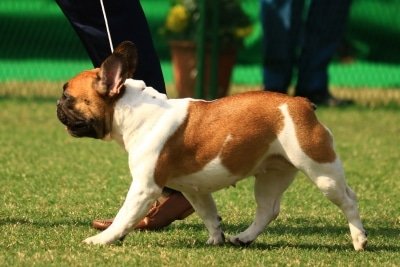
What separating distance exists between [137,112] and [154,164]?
25 cm

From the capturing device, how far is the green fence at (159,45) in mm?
13555

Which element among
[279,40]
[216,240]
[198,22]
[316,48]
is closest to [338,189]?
[216,240]

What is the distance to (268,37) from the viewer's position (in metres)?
11.5

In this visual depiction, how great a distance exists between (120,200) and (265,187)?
1.41m

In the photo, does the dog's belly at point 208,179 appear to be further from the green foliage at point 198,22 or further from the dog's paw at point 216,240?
the green foliage at point 198,22

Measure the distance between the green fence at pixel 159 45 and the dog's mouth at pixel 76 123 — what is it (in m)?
8.18

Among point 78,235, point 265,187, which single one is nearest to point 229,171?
point 265,187

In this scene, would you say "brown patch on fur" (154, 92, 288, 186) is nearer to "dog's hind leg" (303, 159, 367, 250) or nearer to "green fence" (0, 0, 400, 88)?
"dog's hind leg" (303, 159, 367, 250)

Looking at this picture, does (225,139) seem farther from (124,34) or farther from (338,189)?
(124,34)

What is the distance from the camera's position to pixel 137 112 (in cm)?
512

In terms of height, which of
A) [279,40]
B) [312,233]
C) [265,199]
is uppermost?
[265,199]

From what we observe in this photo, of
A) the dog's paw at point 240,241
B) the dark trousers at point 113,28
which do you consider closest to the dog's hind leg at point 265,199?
the dog's paw at point 240,241

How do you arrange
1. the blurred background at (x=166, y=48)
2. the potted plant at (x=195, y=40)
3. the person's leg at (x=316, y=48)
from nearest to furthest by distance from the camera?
the person's leg at (x=316, y=48) < the potted plant at (x=195, y=40) < the blurred background at (x=166, y=48)

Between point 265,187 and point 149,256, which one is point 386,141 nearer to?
point 265,187
